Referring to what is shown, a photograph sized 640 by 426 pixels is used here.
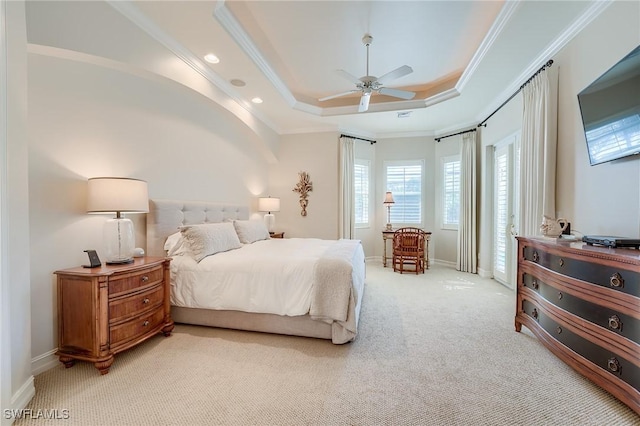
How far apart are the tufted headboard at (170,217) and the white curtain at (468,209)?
4.51 metres

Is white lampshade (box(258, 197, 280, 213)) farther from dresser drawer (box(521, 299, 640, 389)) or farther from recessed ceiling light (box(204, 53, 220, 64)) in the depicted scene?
dresser drawer (box(521, 299, 640, 389))

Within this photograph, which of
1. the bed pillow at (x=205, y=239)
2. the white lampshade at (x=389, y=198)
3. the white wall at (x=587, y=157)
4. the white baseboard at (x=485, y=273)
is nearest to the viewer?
the white wall at (x=587, y=157)

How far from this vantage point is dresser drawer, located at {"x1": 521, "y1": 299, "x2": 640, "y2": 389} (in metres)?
1.48

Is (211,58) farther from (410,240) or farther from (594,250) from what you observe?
(410,240)

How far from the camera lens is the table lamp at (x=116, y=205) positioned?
2078mm

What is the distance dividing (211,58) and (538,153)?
380cm

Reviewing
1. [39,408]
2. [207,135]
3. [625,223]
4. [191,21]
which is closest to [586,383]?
[625,223]

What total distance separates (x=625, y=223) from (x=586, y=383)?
1.23 m

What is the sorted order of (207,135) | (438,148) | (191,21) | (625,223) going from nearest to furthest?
(625,223) < (191,21) < (207,135) < (438,148)

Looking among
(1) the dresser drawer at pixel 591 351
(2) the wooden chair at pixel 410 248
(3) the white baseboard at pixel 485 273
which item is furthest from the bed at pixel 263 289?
(3) the white baseboard at pixel 485 273

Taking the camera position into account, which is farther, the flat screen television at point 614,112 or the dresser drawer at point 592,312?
the flat screen television at point 614,112

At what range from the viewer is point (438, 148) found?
581 centimetres

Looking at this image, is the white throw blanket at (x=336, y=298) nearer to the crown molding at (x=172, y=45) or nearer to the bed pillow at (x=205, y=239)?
the bed pillow at (x=205, y=239)

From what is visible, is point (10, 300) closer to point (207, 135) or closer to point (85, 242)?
point (85, 242)
